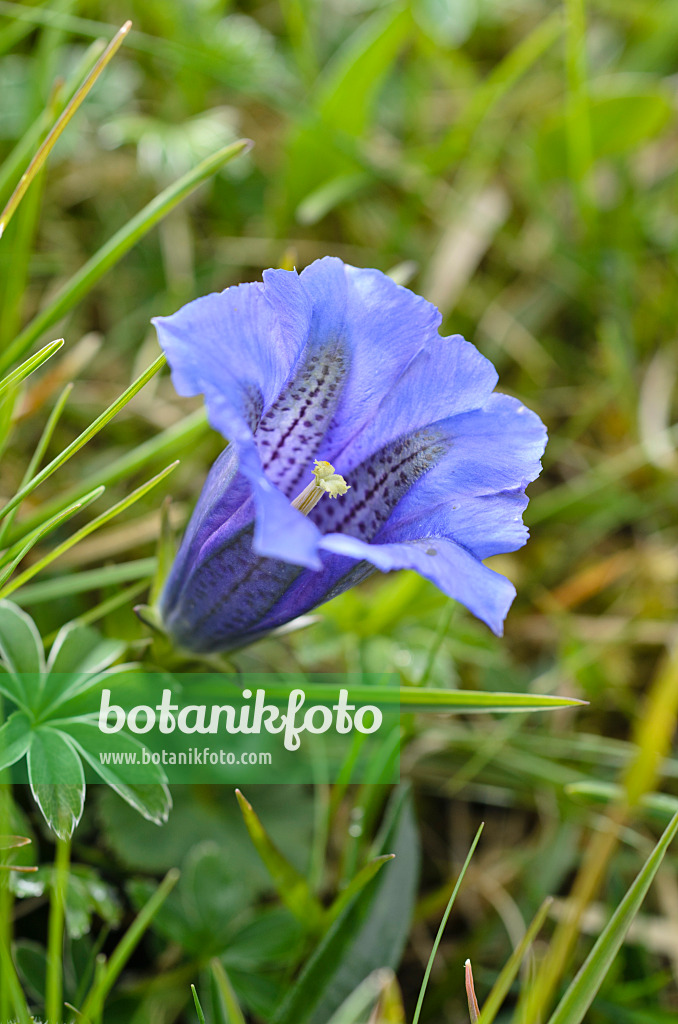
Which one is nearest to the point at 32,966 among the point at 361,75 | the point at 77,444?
the point at 77,444

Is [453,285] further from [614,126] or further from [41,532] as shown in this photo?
[41,532]

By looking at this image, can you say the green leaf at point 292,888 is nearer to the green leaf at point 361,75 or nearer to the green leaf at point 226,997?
the green leaf at point 226,997

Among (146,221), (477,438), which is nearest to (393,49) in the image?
(146,221)

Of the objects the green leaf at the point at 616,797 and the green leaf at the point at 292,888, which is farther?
the green leaf at the point at 616,797

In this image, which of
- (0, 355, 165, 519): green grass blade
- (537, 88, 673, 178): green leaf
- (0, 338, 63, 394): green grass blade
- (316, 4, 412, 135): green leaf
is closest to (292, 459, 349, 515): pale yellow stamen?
(0, 355, 165, 519): green grass blade

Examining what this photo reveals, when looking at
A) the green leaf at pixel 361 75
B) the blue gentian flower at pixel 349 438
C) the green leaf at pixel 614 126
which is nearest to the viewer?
the blue gentian flower at pixel 349 438

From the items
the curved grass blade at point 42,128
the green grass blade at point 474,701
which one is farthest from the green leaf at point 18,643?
the curved grass blade at point 42,128

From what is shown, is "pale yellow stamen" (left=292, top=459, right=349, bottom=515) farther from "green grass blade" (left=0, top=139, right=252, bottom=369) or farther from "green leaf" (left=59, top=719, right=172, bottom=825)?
"green grass blade" (left=0, top=139, right=252, bottom=369)
